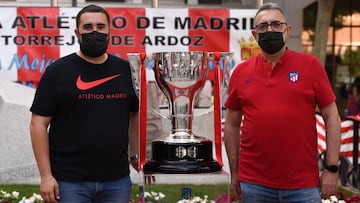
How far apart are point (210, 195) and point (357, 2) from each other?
60.6 ft

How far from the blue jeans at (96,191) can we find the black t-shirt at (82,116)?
0.03 m

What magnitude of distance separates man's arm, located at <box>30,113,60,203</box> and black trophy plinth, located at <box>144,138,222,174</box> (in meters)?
0.60

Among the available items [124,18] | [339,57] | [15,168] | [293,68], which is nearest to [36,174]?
[15,168]

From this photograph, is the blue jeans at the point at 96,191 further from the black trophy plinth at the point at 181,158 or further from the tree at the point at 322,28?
the tree at the point at 322,28

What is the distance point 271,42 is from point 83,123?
42.5 inches

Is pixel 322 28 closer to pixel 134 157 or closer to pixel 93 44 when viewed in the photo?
pixel 134 157

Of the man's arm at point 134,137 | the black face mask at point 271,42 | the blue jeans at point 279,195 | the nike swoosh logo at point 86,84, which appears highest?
the black face mask at point 271,42

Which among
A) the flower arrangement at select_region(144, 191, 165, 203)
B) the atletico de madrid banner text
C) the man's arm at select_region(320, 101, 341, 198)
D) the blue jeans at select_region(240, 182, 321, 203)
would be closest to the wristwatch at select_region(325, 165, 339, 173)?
the man's arm at select_region(320, 101, 341, 198)

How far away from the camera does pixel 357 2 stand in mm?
21094

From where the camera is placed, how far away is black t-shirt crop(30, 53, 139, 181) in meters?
3.36

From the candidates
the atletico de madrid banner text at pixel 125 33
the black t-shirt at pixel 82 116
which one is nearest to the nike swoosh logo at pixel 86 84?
the black t-shirt at pixel 82 116

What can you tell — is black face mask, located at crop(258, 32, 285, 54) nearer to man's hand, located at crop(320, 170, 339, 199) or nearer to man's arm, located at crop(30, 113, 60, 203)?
man's hand, located at crop(320, 170, 339, 199)

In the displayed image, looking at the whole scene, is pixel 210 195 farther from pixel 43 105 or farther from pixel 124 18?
pixel 124 18

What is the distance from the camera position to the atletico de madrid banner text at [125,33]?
793 centimetres
